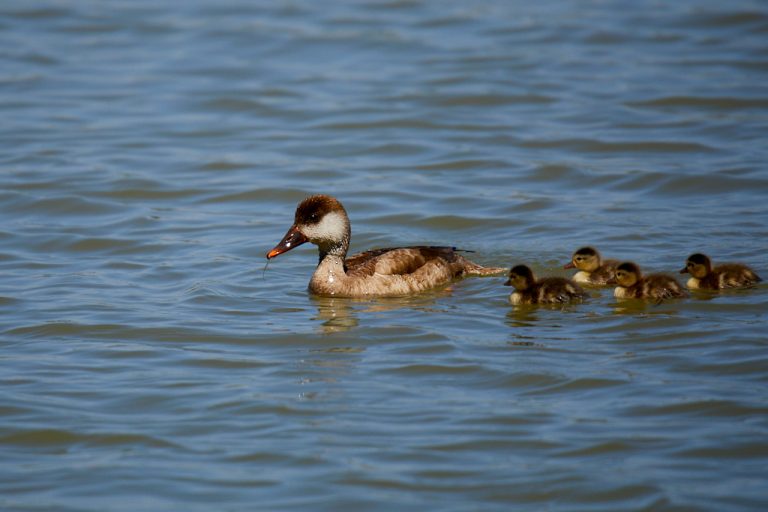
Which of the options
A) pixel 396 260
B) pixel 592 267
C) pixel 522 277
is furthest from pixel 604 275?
pixel 396 260

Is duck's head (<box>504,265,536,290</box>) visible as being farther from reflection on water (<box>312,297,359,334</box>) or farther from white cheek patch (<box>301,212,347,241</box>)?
white cheek patch (<box>301,212,347,241</box>)

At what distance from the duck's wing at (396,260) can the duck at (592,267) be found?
1.18 m

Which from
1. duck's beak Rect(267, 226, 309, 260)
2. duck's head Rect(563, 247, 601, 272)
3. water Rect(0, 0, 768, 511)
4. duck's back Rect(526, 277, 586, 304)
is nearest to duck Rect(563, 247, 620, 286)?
duck's head Rect(563, 247, 601, 272)

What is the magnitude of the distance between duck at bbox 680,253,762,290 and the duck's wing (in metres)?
2.16

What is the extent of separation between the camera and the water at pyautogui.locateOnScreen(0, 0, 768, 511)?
22.4 feet

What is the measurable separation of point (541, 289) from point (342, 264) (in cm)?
186

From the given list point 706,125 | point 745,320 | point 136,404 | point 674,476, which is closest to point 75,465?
point 136,404

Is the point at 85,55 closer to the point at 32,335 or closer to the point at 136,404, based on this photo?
the point at 32,335

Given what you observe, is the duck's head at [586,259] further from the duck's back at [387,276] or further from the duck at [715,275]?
the duck's back at [387,276]

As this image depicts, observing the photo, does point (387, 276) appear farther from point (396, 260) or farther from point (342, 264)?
point (342, 264)

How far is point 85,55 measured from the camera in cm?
2069

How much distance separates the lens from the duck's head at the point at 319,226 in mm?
10289

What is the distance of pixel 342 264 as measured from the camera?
10430 millimetres

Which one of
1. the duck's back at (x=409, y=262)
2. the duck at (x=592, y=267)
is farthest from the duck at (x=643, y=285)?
the duck's back at (x=409, y=262)
